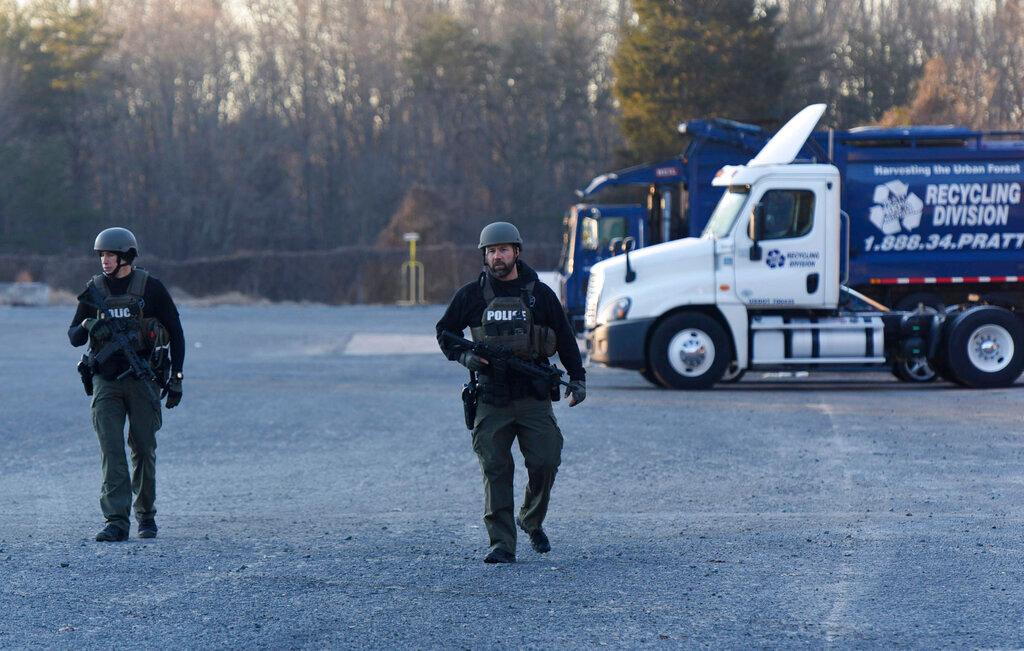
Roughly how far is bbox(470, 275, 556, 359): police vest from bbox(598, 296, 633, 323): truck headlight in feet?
36.9

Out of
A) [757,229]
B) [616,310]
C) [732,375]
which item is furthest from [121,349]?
[732,375]

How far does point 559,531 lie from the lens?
898 cm

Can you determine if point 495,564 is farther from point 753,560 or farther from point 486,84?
point 486,84

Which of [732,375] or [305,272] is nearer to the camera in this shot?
[732,375]

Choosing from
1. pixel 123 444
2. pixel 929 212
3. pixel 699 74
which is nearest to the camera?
pixel 123 444

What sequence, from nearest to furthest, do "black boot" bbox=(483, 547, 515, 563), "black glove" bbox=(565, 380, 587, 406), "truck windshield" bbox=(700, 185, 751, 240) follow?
1. "black boot" bbox=(483, 547, 515, 563)
2. "black glove" bbox=(565, 380, 587, 406)
3. "truck windshield" bbox=(700, 185, 751, 240)

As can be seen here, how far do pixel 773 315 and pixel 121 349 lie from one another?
12016 mm

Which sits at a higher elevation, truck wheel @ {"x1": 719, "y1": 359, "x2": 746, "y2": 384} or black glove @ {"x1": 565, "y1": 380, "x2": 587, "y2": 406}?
black glove @ {"x1": 565, "y1": 380, "x2": 587, "y2": 406}

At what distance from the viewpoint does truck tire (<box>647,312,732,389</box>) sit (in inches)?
756

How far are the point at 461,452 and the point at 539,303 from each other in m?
5.18

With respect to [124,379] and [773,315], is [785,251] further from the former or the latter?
[124,379]

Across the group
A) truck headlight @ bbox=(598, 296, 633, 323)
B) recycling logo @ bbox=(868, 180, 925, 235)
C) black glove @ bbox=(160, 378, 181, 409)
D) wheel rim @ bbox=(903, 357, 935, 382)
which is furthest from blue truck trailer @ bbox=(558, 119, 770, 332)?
black glove @ bbox=(160, 378, 181, 409)

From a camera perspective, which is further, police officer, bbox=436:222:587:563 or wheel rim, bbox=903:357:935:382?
wheel rim, bbox=903:357:935:382

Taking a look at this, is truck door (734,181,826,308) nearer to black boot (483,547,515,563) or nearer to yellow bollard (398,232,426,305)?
black boot (483,547,515,563)
